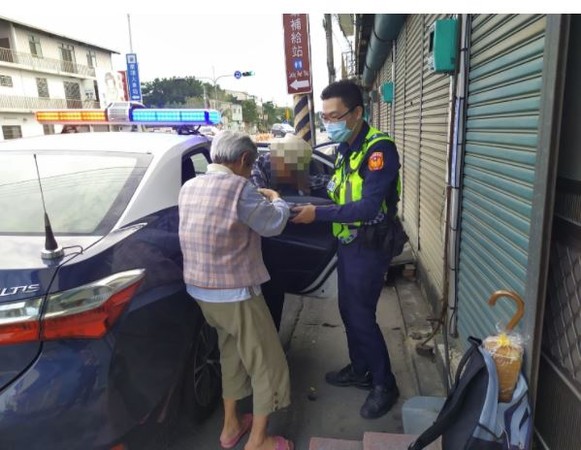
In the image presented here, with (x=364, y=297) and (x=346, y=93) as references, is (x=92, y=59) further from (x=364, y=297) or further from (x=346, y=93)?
(x=364, y=297)

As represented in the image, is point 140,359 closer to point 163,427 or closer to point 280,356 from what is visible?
point 163,427

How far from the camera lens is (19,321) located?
1557 millimetres

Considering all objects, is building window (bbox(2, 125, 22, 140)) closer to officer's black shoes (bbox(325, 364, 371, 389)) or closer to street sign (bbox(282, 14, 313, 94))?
street sign (bbox(282, 14, 313, 94))

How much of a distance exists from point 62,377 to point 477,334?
2162 mm

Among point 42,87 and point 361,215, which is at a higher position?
point 42,87

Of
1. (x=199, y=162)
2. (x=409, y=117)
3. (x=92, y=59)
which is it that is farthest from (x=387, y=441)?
(x=92, y=59)

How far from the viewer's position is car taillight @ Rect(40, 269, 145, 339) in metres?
1.59

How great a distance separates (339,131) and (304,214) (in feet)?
1.72

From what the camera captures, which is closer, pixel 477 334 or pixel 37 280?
Answer: pixel 37 280

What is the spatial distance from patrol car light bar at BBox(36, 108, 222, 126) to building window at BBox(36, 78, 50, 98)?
34470 millimetres

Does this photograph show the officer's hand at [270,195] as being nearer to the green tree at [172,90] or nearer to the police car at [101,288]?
the police car at [101,288]

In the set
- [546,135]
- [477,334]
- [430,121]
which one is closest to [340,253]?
[477,334]

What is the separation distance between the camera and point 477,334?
2641 mm

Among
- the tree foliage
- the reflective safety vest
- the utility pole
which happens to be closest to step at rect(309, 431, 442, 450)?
the reflective safety vest
